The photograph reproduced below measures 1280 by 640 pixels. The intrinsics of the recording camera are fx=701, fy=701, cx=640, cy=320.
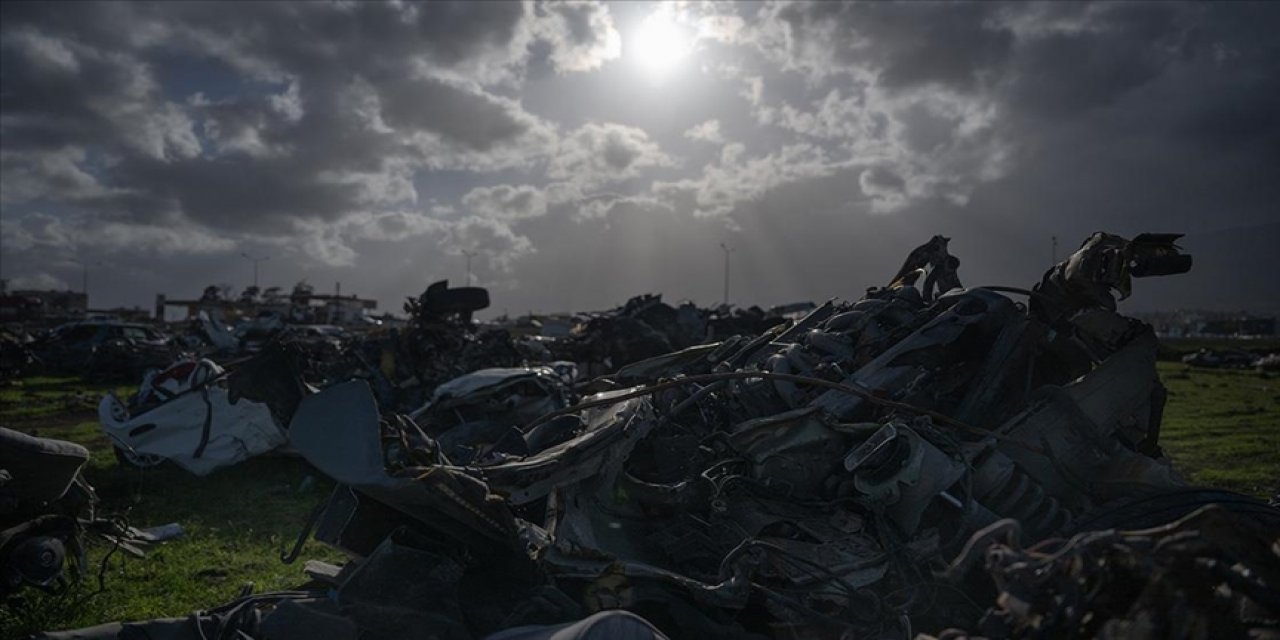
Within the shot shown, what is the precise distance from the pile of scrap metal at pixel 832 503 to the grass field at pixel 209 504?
1.65 m

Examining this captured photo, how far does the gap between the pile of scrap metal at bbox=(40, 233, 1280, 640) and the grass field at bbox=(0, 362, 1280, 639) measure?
1.65m

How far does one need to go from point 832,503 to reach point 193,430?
7.71 meters

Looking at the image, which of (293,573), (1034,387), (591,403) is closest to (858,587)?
(591,403)

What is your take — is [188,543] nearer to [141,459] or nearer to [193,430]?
[193,430]

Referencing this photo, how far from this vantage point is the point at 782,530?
359 centimetres

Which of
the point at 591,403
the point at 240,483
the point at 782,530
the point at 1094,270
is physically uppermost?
the point at 1094,270

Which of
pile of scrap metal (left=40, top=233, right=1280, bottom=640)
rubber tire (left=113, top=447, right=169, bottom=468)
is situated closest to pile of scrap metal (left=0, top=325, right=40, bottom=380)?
rubber tire (left=113, top=447, right=169, bottom=468)

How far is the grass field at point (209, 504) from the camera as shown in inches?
177

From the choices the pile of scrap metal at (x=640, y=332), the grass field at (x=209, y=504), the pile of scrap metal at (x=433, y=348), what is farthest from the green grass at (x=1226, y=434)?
the pile of scrap metal at (x=433, y=348)

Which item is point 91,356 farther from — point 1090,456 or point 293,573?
point 1090,456

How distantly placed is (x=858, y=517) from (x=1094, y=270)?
225 centimetres

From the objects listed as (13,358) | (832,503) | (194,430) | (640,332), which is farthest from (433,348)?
(13,358)

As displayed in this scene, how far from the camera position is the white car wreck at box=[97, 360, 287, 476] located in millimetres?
8023

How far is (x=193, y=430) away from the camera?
820cm
